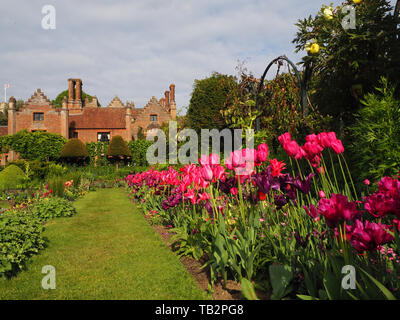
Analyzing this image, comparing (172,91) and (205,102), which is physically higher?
(172,91)

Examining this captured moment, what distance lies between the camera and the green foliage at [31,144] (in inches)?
931

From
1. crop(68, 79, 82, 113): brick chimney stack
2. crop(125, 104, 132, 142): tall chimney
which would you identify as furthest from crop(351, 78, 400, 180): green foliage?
crop(68, 79, 82, 113): brick chimney stack

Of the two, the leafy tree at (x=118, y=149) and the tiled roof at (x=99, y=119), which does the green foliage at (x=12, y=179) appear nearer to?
the leafy tree at (x=118, y=149)

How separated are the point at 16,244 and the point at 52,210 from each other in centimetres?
326

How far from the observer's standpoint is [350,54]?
4.01 m

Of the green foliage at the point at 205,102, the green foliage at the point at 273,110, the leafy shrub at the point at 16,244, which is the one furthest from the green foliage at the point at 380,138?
the green foliage at the point at 205,102

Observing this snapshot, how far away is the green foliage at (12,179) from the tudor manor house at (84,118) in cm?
1853

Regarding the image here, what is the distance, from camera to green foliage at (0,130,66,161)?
931 inches

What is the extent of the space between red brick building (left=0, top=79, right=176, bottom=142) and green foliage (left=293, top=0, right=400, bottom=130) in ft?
92.1

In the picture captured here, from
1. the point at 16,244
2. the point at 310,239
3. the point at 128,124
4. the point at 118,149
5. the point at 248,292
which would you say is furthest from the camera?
the point at 128,124

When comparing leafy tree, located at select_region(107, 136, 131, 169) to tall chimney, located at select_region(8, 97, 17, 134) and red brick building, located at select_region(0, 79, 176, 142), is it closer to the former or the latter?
red brick building, located at select_region(0, 79, 176, 142)

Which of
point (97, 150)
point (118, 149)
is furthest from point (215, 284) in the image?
point (97, 150)

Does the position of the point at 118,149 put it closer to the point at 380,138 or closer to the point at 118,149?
the point at 118,149

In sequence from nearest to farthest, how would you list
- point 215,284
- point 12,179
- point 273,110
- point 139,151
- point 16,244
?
1. point 215,284
2. point 16,244
3. point 273,110
4. point 12,179
5. point 139,151
